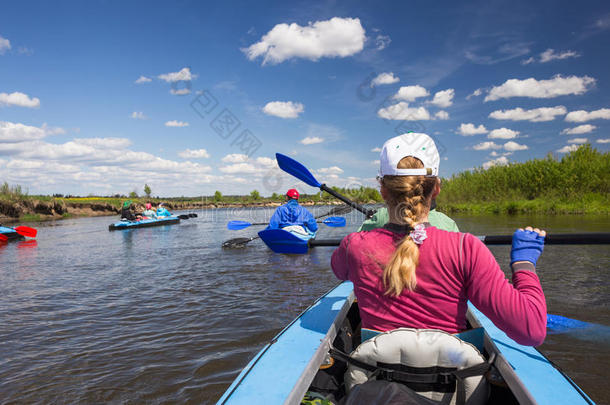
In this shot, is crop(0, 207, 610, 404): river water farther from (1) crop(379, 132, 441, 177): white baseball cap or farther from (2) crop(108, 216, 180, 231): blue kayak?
(2) crop(108, 216, 180, 231): blue kayak

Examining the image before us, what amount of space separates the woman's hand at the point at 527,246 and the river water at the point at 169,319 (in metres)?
1.51

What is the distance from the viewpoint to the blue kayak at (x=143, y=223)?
19500 mm

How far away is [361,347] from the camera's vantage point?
5.27ft

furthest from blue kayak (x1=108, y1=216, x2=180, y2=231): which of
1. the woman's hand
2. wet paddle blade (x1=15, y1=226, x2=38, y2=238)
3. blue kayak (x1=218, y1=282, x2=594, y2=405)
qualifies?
the woman's hand

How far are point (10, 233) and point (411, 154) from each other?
1933 centimetres

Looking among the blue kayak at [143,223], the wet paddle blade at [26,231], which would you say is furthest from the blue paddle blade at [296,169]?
the blue kayak at [143,223]

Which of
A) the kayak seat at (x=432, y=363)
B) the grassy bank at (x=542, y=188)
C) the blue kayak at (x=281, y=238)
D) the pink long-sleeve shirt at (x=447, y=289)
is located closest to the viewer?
the pink long-sleeve shirt at (x=447, y=289)

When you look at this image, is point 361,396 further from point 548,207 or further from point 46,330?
point 548,207

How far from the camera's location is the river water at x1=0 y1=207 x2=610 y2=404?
11.4 feet

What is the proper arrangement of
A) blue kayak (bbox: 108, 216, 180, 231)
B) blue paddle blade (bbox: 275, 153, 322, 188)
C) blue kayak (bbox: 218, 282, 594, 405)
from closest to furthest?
blue kayak (bbox: 218, 282, 594, 405) → blue paddle blade (bbox: 275, 153, 322, 188) → blue kayak (bbox: 108, 216, 180, 231)

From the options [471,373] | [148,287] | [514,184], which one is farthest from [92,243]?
[514,184]

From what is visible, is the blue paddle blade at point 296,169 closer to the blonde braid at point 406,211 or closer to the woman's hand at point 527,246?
the blonde braid at point 406,211

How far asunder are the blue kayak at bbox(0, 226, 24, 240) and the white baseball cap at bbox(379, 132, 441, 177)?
1895 cm

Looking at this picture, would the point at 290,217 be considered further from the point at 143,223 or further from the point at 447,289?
the point at 143,223
